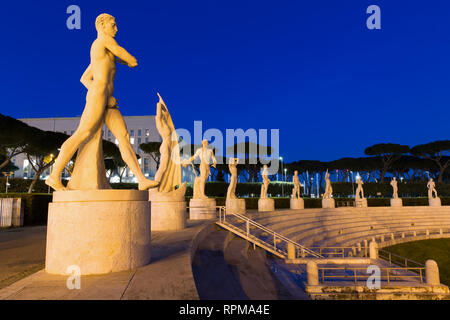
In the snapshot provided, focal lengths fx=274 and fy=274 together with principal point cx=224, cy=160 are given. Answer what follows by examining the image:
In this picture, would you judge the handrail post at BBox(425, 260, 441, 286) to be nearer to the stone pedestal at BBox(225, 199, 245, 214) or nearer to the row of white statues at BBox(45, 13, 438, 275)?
the row of white statues at BBox(45, 13, 438, 275)

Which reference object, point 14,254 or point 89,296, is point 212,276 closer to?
point 89,296

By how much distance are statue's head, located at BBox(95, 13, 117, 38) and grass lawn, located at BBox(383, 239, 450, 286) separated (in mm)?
17547

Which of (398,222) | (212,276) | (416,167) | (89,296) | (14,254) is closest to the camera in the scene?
(89,296)

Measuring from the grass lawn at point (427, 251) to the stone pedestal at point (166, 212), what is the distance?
1380cm

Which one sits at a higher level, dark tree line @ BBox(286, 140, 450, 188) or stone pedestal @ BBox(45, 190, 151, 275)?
dark tree line @ BBox(286, 140, 450, 188)

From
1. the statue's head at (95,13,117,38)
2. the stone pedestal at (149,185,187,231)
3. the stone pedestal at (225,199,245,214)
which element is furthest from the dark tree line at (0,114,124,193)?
the statue's head at (95,13,117,38)

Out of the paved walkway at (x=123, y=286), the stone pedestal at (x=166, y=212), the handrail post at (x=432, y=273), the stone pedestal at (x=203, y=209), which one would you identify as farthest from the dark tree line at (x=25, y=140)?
the handrail post at (x=432, y=273)

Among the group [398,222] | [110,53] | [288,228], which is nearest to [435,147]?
[398,222]

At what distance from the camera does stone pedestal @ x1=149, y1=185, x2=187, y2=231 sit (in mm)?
7562

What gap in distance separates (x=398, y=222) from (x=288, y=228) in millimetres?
12868

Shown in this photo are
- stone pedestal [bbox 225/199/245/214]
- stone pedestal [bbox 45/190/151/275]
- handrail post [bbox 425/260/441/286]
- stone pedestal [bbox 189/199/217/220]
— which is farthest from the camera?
stone pedestal [bbox 225/199/245/214]

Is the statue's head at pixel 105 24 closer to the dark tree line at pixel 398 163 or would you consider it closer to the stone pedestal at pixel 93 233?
the stone pedestal at pixel 93 233

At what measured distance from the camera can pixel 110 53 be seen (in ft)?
14.0

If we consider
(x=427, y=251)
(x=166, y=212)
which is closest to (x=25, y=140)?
(x=166, y=212)
